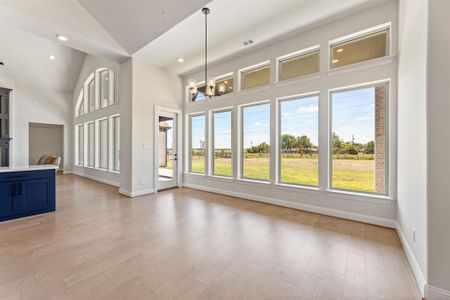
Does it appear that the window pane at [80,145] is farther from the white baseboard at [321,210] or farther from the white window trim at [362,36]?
the white window trim at [362,36]

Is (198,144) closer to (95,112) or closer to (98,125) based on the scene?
(98,125)

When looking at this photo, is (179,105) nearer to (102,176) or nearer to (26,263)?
(102,176)

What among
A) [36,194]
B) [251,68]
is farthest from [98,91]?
[251,68]

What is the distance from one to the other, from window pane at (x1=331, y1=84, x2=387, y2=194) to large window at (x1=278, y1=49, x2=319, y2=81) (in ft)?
2.63

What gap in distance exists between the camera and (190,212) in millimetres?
4059

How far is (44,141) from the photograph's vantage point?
33.6 feet

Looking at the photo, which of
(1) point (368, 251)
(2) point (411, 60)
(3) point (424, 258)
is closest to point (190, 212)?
(1) point (368, 251)

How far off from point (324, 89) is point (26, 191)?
601 cm

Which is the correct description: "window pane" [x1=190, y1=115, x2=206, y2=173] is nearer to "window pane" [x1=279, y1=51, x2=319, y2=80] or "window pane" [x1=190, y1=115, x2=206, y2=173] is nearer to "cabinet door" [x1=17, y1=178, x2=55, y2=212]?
"window pane" [x1=279, y1=51, x2=319, y2=80]

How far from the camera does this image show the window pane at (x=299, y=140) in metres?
4.20

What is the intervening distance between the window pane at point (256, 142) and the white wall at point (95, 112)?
415cm

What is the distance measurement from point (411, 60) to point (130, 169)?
582 cm

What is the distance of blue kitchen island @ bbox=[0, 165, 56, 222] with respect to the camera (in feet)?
11.4

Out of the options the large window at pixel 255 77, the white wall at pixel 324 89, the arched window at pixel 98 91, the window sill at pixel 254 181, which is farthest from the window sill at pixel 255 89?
the arched window at pixel 98 91
